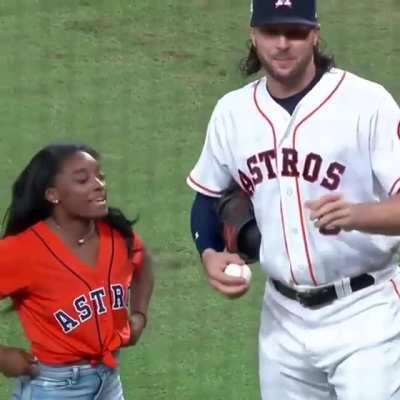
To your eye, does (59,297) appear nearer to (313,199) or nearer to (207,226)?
(207,226)

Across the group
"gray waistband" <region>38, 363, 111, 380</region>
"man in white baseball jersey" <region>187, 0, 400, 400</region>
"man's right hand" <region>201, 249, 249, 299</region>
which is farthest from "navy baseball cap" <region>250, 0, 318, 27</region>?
"gray waistband" <region>38, 363, 111, 380</region>

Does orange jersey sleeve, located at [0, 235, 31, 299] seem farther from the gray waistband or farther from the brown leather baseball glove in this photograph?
the brown leather baseball glove

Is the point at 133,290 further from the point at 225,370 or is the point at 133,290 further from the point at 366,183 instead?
the point at 225,370

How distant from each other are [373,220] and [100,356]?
0.94m

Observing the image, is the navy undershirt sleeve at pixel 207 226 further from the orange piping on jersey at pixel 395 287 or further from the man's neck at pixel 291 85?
the orange piping on jersey at pixel 395 287

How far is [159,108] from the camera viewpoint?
8.91 metres

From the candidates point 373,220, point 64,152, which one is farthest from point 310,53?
point 64,152

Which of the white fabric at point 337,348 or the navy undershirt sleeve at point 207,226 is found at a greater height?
the navy undershirt sleeve at point 207,226

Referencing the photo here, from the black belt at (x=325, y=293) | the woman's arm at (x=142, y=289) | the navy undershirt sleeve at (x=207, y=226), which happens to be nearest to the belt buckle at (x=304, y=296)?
the black belt at (x=325, y=293)

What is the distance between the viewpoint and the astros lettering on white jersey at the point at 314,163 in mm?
3857

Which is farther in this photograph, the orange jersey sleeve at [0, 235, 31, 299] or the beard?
the orange jersey sleeve at [0, 235, 31, 299]

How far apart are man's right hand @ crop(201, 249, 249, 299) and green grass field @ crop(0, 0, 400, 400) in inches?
61.3

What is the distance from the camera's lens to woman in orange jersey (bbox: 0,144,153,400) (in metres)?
4.21

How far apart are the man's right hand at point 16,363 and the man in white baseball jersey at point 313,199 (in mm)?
566
